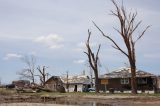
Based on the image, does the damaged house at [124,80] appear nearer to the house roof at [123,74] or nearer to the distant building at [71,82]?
the house roof at [123,74]

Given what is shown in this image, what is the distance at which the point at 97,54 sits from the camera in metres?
61.8

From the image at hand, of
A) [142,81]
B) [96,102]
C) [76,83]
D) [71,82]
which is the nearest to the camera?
[96,102]

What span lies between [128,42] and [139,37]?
1.55 meters

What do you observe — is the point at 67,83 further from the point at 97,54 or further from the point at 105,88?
the point at 97,54

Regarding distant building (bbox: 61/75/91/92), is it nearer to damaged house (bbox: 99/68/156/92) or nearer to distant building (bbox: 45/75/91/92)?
distant building (bbox: 45/75/91/92)

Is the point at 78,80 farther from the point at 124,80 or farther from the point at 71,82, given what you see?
the point at 124,80

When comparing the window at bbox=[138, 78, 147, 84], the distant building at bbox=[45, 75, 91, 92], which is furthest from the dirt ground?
the distant building at bbox=[45, 75, 91, 92]

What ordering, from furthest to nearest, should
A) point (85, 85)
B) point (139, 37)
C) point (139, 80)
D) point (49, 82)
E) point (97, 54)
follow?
point (49, 82)
point (85, 85)
point (139, 80)
point (97, 54)
point (139, 37)

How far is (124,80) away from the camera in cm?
7788

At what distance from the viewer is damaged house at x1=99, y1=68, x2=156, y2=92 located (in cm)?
7419

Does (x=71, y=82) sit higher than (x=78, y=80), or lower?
lower

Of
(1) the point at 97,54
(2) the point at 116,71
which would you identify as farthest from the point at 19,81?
(1) the point at 97,54

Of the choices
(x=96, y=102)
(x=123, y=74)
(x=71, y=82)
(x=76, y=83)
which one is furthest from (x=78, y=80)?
(x=96, y=102)

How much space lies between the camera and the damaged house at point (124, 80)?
74188mm
